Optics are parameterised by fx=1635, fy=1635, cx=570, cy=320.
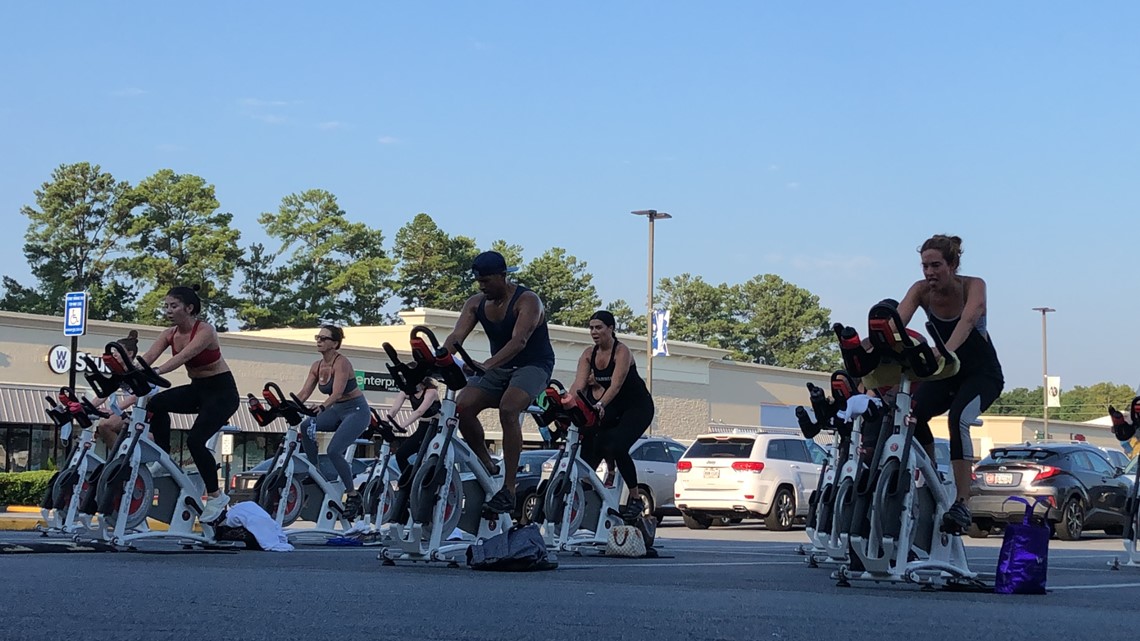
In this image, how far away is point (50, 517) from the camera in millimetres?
14516

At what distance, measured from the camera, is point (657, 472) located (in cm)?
2683

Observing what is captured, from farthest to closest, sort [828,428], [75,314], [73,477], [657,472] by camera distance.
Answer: [75,314] < [657,472] < [73,477] < [828,428]

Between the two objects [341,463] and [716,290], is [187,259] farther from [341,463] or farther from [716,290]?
[341,463]

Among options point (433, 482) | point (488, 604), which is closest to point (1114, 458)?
point (433, 482)

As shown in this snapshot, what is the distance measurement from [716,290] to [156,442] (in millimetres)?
105813

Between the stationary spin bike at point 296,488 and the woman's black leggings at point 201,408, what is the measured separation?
2.15 metres

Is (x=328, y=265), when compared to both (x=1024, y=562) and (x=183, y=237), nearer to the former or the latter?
(x=183, y=237)

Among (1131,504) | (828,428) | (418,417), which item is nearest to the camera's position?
(828,428)

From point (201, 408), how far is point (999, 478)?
46.5 ft

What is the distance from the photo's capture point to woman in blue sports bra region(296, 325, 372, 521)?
49.6 feet

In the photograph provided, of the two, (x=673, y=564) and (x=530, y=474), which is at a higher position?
(x=530, y=474)

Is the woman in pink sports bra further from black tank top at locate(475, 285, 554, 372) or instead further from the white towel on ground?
black tank top at locate(475, 285, 554, 372)

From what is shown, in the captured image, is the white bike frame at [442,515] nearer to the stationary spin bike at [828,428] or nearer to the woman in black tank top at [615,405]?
the woman in black tank top at [615,405]

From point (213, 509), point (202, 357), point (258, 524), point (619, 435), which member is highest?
point (202, 357)
